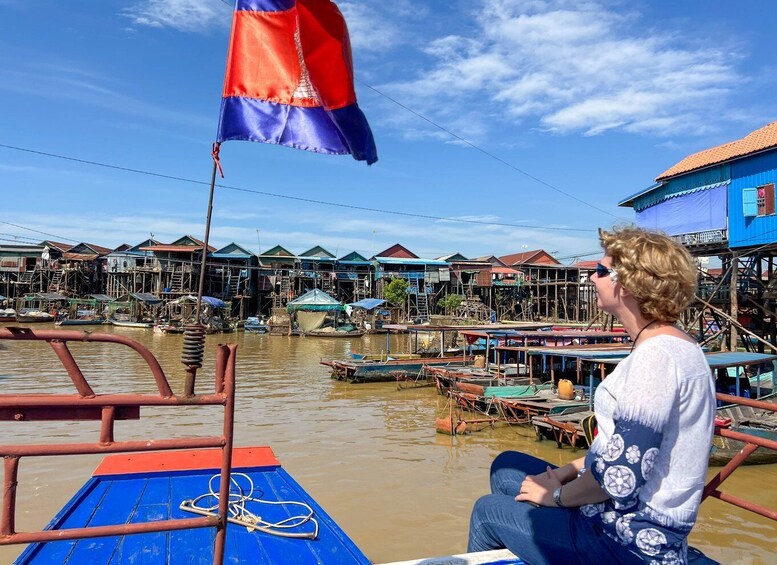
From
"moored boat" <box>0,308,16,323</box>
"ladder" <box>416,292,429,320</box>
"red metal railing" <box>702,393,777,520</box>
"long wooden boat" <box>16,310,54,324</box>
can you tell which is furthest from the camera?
"ladder" <box>416,292,429,320</box>

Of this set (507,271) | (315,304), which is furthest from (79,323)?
(507,271)

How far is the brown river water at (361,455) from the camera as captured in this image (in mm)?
7293

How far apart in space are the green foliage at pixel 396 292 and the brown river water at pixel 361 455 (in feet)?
87.2

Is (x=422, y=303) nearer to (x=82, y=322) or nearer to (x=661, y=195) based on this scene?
(x=82, y=322)

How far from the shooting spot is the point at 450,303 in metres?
49.0

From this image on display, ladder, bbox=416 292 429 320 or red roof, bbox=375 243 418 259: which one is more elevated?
red roof, bbox=375 243 418 259

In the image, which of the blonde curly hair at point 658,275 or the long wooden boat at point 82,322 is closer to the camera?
the blonde curly hair at point 658,275

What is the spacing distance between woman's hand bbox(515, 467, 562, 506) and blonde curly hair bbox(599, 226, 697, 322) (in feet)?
2.59

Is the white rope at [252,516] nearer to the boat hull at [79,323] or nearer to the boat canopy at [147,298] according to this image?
the boat hull at [79,323]

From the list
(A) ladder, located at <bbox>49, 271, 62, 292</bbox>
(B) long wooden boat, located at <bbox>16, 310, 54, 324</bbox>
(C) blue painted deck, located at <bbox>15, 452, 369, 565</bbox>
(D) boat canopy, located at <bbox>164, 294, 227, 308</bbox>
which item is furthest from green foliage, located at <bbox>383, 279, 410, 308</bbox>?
(C) blue painted deck, located at <bbox>15, 452, 369, 565</bbox>

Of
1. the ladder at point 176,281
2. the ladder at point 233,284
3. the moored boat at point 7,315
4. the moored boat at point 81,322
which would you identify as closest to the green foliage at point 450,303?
the ladder at point 233,284

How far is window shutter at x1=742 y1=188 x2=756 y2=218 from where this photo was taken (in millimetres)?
18094

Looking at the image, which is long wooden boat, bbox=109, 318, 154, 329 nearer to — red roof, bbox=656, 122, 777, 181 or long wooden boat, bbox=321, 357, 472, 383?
long wooden boat, bbox=321, 357, 472, 383

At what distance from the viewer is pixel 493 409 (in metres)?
15.1
